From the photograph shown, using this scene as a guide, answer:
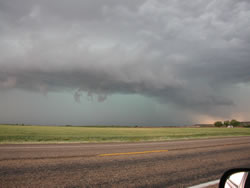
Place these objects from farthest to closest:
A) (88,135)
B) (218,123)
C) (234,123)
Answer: (218,123)
(234,123)
(88,135)

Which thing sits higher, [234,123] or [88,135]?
[88,135]

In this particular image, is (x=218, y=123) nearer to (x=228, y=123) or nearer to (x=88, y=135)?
(x=228, y=123)

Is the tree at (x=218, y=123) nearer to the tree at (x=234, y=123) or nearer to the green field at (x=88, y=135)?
the tree at (x=234, y=123)

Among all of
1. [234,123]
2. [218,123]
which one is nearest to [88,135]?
[218,123]

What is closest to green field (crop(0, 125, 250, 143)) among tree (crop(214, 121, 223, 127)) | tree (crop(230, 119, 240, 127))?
tree (crop(214, 121, 223, 127))

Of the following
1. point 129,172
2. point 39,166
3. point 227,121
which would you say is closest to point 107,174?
point 129,172

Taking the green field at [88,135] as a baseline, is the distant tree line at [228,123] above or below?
below

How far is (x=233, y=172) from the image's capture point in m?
2.18

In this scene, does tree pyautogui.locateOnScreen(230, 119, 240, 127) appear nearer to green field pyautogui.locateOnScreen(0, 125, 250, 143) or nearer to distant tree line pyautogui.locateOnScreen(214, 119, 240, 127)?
distant tree line pyautogui.locateOnScreen(214, 119, 240, 127)

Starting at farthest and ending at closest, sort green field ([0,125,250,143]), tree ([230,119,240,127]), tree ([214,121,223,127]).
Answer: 1. tree ([214,121,223,127])
2. tree ([230,119,240,127])
3. green field ([0,125,250,143])

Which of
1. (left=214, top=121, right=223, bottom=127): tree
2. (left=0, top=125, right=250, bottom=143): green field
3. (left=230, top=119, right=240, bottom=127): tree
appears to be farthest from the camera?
(left=214, top=121, right=223, bottom=127): tree

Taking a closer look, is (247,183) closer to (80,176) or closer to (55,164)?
(80,176)

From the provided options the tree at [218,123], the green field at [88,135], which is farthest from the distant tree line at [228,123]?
the green field at [88,135]

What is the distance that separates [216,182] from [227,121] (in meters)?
188
